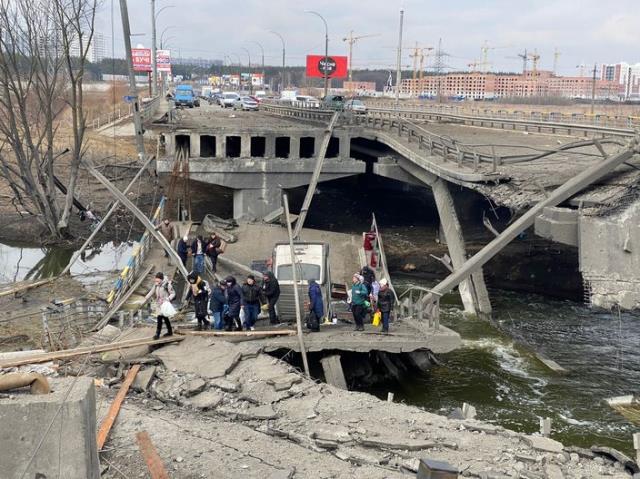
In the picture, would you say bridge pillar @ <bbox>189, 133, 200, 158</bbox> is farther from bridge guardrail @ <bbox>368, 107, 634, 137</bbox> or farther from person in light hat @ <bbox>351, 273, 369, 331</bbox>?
person in light hat @ <bbox>351, 273, 369, 331</bbox>

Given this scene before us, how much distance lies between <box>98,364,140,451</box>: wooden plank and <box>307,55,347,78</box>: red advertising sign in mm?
50478

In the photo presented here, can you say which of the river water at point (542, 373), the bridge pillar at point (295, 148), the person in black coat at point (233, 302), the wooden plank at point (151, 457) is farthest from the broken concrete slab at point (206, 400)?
the bridge pillar at point (295, 148)

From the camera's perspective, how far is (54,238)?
116 feet

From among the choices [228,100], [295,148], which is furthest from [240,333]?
[228,100]

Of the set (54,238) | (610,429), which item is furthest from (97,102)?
(610,429)

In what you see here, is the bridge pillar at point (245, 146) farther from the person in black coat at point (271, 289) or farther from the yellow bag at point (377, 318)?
the person in black coat at point (271, 289)

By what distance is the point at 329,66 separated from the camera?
205 feet

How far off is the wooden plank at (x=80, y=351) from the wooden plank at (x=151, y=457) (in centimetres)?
401

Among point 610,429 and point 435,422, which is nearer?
point 435,422

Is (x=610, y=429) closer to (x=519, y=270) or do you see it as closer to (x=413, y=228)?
(x=519, y=270)

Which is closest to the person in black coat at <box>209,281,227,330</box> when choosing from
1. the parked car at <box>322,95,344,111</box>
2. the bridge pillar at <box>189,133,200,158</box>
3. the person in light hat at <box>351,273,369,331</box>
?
the person in light hat at <box>351,273,369,331</box>

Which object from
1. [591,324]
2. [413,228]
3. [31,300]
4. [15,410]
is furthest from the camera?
[413,228]

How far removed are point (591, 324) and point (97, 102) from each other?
3566 inches

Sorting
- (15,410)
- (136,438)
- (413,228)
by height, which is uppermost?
(15,410)
